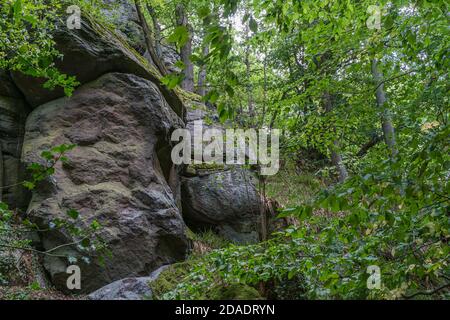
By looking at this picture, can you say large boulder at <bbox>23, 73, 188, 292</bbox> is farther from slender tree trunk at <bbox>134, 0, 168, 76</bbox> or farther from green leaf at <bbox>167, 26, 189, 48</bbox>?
green leaf at <bbox>167, 26, 189, 48</bbox>

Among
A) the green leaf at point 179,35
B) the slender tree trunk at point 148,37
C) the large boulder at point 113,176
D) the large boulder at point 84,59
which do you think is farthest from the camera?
the slender tree trunk at point 148,37

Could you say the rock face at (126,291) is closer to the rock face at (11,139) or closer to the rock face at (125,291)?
the rock face at (125,291)

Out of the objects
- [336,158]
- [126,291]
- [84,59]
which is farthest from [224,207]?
[84,59]

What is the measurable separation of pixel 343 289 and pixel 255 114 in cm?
523

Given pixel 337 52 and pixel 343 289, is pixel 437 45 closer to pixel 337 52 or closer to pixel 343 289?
pixel 337 52

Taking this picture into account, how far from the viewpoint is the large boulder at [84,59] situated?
23.5 feet

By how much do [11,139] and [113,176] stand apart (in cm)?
223

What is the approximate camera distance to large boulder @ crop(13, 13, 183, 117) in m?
7.17

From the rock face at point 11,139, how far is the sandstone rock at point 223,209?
12.4 ft

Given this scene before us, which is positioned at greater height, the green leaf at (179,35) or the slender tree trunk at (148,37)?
the slender tree trunk at (148,37)

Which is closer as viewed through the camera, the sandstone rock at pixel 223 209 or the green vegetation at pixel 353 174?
the green vegetation at pixel 353 174

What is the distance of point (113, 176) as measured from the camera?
7.05 meters

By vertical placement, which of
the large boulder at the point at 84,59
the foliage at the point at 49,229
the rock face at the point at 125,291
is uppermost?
the large boulder at the point at 84,59

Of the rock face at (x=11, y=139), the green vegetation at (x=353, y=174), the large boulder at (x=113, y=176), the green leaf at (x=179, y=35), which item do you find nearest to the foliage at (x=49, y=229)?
the green vegetation at (x=353, y=174)
